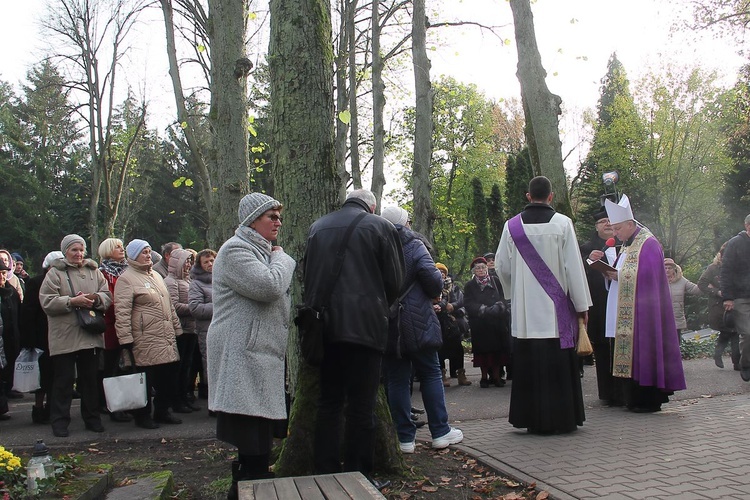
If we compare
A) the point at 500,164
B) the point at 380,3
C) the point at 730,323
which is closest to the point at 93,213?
the point at 380,3

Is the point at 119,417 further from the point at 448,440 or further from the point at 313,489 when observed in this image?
the point at 313,489

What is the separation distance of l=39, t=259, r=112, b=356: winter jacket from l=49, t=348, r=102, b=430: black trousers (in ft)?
0.37

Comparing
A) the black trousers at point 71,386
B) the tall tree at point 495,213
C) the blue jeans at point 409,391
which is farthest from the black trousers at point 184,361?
the tall tree at point 495,213

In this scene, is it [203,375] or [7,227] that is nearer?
[203,375]

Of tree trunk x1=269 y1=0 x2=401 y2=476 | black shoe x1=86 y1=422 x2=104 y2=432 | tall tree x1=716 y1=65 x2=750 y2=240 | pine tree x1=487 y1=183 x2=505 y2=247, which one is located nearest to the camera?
tree trunk x1=269 y1=0 x2=401 y2=476

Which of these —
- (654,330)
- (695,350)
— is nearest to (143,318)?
(654,330)

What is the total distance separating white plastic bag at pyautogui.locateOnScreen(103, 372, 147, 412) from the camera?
7363 millimetres

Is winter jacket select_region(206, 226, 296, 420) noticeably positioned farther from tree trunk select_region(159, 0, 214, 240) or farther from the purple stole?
tree trunk select_region(159, 0, 214, 240)

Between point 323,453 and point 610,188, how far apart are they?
5.73 metres

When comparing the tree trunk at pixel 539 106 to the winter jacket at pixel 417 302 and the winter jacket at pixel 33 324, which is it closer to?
the winter jacket at pixel 417 302

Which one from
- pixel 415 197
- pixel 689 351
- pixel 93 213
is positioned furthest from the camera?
pixel 93 213

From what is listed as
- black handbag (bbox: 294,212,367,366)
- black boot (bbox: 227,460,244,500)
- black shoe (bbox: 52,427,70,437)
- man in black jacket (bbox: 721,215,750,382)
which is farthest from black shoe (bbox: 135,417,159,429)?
man in black jacket (bbox: 721,215,750,382)

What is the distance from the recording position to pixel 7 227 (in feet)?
164

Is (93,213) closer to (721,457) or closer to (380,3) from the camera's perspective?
(380,3)
